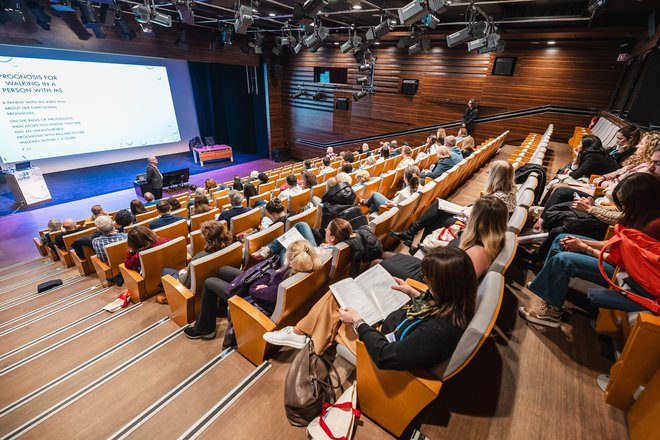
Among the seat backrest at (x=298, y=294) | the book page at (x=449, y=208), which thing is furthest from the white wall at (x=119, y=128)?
the book page at (x=449, y=208)

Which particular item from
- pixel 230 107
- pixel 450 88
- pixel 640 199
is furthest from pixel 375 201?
pixel 230 107

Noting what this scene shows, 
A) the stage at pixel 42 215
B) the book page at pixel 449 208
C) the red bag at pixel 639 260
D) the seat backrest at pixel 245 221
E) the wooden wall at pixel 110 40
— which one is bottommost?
the stage at pixel 42 215

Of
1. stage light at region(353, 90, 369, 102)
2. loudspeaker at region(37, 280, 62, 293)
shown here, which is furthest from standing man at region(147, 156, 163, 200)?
stage light at region(353, 90, 369, 102)

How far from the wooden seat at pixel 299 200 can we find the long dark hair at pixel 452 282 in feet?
10.0

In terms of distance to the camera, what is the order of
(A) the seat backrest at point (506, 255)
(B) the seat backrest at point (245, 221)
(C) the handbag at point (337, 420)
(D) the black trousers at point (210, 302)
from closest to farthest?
(C) the handbag at point (337, 420) < (A) the seat backrest at point (506, 255) < (D) the black trousers at point (210, 302) < (B) the seat backrest at point (245, 221)

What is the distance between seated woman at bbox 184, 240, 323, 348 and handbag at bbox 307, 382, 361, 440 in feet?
2.42

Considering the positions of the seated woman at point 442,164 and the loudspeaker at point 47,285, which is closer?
the loudspeaker at point 47,285

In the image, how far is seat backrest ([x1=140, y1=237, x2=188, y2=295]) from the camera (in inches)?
108

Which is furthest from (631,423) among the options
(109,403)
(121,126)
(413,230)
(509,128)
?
(121,126)

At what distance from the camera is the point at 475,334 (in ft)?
3.71

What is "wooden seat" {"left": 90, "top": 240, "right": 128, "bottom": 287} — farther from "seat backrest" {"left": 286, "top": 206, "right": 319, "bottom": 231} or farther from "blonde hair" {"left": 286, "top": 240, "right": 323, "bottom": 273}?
"blonde hair" {"left": 286, "top": 240, "right": 323, "bottom": 273}

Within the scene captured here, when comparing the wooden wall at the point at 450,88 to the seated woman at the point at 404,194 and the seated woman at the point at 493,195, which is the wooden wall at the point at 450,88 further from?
the seated woman at the point at 493,195

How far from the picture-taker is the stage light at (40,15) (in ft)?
18.8

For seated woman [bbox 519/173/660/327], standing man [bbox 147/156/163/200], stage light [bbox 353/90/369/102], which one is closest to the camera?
seated woman [bbox 519/173/660/327]
